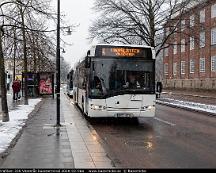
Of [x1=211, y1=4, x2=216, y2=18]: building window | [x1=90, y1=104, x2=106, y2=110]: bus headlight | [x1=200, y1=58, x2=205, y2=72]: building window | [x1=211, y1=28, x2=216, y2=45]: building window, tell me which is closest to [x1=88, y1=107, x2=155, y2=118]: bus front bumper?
[x1=90, y1=104, x2=106, y2=110]: bus headlight

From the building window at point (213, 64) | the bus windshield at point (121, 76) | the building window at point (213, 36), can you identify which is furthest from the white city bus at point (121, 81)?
the building window at point (213, 36)

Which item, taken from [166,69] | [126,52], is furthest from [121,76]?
[166,69]

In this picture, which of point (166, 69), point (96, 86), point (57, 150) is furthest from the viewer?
point (166, 69)

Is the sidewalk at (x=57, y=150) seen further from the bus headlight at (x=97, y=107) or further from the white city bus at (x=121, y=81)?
the white city bus at (x=121, y=81)

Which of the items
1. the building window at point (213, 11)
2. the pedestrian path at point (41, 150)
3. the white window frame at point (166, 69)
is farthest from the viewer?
the white window frame at point (166, 69)

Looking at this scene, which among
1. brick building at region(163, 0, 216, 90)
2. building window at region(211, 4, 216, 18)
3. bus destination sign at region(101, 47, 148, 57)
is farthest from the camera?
building window at region(211, 4, 216, 18)

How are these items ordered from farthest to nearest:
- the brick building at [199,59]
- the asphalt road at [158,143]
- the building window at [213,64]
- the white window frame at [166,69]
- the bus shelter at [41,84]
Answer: the white window frame at [166,69] < the brick building at [199,59] < the building window at [213,64] < the bus shelter at [41,84] < the asphalt road at [158,143]

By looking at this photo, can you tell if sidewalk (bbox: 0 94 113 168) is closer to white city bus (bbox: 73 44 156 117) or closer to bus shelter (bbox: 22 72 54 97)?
white city bus (bbox: 73 44 156 117)

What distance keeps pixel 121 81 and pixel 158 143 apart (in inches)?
216

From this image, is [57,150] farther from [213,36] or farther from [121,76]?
[213,36]

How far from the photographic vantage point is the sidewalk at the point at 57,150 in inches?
369

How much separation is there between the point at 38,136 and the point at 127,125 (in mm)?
5323

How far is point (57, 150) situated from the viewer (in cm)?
1114

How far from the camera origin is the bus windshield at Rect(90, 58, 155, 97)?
1816 cm
